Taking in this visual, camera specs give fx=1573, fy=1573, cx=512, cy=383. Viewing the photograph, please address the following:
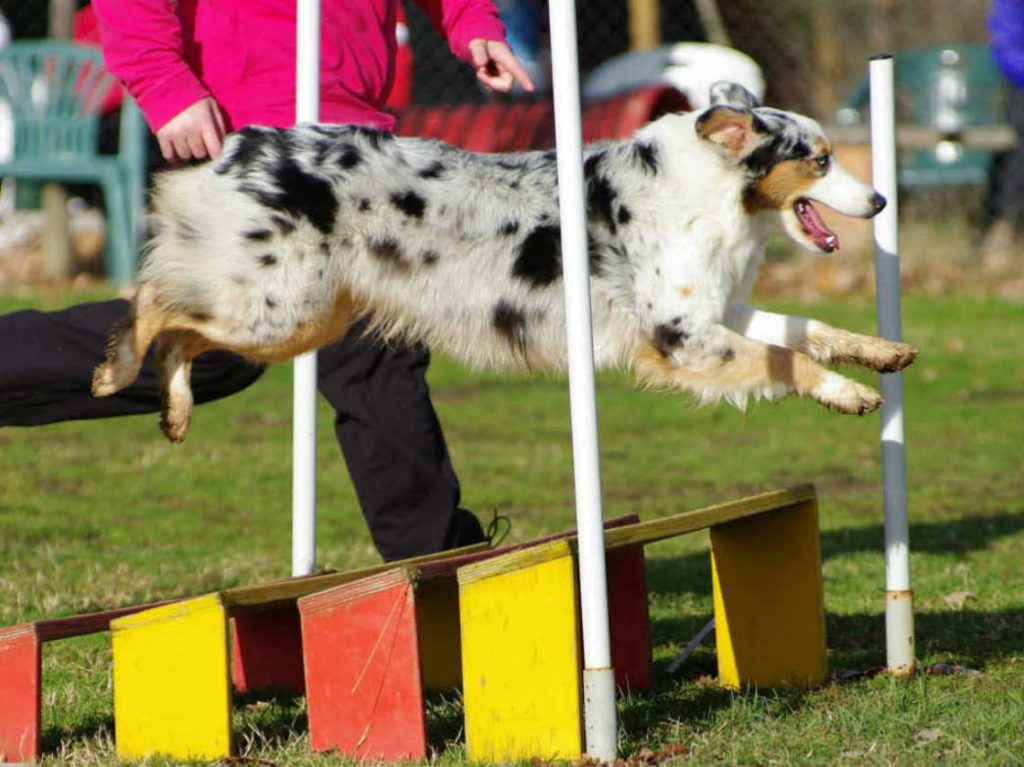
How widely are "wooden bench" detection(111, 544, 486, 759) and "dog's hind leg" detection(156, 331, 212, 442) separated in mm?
646

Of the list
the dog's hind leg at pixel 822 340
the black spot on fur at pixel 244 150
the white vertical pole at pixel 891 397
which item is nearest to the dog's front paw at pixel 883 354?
the dog's hind leg at pixel 822 340

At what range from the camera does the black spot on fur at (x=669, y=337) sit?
399cm

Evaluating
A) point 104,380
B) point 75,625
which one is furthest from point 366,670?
point 104,380

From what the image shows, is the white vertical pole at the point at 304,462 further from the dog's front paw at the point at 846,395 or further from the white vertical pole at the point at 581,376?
the dog's front paw at the point at 846,395

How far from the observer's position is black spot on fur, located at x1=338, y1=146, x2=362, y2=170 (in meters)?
3.88

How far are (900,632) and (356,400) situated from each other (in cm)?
165

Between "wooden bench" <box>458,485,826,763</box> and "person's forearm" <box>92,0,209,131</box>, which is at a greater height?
"person's forearm" <box>92,0,209,131</box>

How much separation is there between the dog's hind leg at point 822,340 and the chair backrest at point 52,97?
8.99 metres

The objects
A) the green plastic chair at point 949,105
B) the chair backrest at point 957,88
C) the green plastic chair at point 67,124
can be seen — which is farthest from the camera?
the chair backrest at point 957,88

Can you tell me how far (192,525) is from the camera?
259 inches

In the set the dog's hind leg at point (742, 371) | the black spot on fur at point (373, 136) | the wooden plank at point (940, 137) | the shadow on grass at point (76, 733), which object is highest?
the wooden plank at point (940, 137)

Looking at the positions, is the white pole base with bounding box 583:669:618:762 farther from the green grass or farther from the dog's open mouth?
the dog's open mouth

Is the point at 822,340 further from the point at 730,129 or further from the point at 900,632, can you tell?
the point at 900,632

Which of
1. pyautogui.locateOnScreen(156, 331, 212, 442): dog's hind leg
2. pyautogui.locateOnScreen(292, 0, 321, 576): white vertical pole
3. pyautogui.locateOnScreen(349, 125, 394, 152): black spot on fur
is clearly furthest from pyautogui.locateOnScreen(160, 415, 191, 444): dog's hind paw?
pyautogui.locateOnScreen(349, 125, 394, 152): black spot on fur
